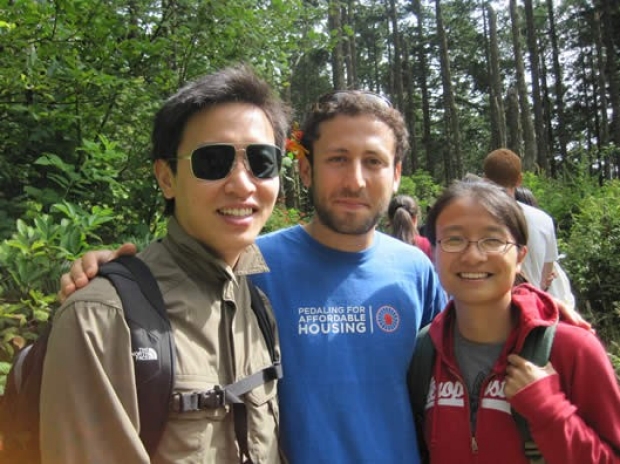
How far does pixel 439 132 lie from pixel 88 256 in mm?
40231

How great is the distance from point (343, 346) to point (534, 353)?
0.72 meters

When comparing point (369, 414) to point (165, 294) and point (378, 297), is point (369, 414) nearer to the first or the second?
point (378, 297)

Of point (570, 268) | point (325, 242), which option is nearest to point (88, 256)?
point (325, 242)

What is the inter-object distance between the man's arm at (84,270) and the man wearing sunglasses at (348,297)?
3cm

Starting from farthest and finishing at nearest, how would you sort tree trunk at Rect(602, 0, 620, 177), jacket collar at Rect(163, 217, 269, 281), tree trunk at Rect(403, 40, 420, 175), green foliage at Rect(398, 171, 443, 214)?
tree trunk at Rect(403, 40, 420, 175) < tree trunk at Rect(602, 0, 620, 177) < green foliage at Rect(398, 171, 443, 214) < jacket collar at Rect(163, 217, 269, 281)

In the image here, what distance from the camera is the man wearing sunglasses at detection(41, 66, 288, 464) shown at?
1293mm

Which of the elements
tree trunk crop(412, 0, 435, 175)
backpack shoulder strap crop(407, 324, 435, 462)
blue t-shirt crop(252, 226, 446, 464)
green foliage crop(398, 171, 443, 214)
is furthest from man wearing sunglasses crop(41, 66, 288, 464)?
tree trunk crop(412, 0, 435, 175)

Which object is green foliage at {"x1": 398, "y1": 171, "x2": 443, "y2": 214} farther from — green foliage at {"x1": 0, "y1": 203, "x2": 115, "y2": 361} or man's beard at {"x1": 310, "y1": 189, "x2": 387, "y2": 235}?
man's beard at {"x1": 310, "y1": 189, "x2": 387, "y2": 235}

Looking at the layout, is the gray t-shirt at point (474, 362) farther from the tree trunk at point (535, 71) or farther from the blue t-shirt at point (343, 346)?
the tree trunk at point (535, 71)

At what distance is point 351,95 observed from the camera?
7.94 feet

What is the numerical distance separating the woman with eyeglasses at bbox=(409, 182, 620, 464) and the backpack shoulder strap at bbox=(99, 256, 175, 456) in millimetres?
1147

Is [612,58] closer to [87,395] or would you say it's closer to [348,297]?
[348,297]

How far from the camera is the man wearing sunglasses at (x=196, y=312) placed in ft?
4.24

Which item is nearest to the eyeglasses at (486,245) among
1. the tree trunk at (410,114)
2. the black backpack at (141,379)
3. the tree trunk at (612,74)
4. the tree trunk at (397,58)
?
the black backpack at (141,379)
